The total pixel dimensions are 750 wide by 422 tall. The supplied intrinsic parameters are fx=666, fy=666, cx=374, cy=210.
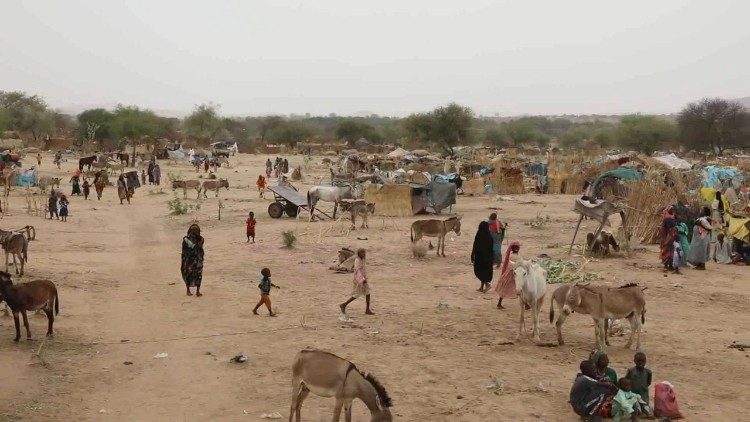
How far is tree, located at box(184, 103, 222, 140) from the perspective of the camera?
8606 cm

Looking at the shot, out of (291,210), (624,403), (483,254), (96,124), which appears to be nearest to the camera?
(624,403)

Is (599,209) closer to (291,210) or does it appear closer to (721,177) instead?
(291,210)

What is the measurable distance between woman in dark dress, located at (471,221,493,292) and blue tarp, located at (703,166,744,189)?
17801 millimetres

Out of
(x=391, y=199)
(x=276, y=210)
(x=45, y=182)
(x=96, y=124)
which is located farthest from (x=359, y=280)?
(x=96, y=124)

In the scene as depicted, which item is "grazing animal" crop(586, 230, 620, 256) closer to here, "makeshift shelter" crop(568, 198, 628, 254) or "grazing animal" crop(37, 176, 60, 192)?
"makeshift shelter" crop(568, 198, 628, 254)

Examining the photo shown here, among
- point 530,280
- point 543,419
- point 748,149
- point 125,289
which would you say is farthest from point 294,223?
point 748,149

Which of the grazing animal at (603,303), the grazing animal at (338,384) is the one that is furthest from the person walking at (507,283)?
the grazing animal at (338,384)

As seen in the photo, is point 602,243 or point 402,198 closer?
point 602,243

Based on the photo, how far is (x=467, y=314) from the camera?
11.1 meters

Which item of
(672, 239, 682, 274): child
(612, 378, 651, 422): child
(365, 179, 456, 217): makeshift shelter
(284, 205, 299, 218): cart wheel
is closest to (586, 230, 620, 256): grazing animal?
(672, 239, 682, 274): child

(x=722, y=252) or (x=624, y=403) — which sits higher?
(x=722, y=252)

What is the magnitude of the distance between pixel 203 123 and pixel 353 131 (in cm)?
1981

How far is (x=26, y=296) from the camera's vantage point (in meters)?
8.88

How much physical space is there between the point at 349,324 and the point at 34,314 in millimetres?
4910
